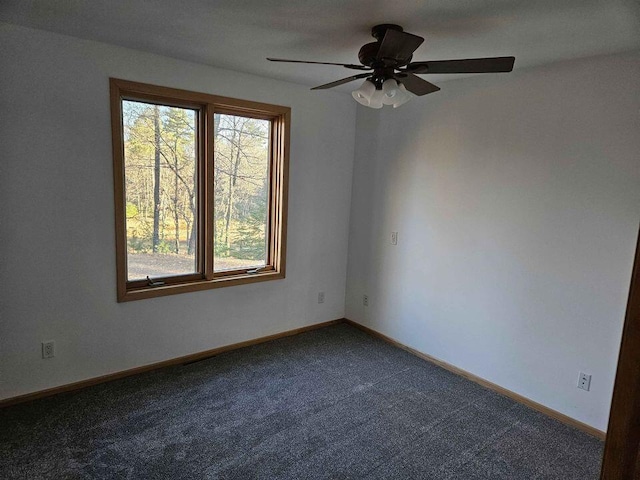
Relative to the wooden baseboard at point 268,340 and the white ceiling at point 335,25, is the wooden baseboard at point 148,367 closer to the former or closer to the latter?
the wooden baseboard at point 268,340

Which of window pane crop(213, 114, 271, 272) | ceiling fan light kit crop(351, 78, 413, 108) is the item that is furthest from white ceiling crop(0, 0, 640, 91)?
window pane crop(213, 114, 271, 272)

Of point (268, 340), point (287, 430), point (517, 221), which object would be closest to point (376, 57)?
point (517, 221)

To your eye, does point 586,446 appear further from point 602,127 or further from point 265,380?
point 265,380

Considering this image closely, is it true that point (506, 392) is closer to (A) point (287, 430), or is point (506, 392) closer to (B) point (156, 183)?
(A) point (287, 430)

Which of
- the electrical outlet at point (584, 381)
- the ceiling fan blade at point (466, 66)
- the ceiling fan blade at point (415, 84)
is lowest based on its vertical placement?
the electrical outlet at point (584, 381)

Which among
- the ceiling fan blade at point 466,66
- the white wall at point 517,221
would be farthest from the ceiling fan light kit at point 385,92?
the white wall at point 517,221

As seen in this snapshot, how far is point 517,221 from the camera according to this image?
2773mm

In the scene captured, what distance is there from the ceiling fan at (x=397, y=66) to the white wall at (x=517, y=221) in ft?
3.22

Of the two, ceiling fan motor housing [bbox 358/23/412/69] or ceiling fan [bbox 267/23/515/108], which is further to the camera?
ceiling fan motor housing [bbox 358/23/412/69]

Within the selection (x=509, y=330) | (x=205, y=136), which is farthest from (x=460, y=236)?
(x=205, y=136)

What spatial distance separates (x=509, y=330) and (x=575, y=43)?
1.83 meters

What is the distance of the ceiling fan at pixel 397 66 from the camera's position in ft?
5.71

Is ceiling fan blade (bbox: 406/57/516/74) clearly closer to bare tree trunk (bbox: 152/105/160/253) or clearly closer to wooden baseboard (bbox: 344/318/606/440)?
bare tree trunk (bbox: 152/105/160/253)

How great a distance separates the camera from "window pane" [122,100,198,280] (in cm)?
287
